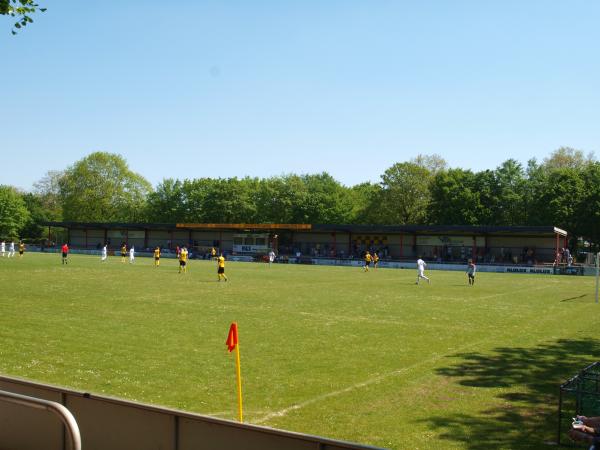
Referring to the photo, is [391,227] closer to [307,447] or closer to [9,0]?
[9,0]

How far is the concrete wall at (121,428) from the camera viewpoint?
16.6ft

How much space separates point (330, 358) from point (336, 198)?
87.4 m

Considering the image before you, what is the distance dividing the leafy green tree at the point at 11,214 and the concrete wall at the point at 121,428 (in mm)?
111095

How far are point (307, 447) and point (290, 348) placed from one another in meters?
9.34

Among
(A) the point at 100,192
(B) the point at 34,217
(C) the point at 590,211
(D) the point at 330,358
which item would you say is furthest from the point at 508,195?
(B) the point at 34,217

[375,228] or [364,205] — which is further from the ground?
[364,205]

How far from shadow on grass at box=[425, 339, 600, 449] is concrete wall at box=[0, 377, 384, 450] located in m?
3.87

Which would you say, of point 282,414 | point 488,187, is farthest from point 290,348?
point 488,187

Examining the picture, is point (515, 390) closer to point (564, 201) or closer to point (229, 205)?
point (564, 201)

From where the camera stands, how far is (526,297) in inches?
1143

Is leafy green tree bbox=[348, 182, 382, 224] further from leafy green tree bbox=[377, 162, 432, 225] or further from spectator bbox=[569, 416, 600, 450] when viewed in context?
spectator bbox=[569, 416, 600, 450]

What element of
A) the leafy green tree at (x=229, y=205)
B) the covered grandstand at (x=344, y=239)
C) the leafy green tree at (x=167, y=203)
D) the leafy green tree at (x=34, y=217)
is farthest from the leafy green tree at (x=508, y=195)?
→ the leafy green tree at (x=34, y=217)

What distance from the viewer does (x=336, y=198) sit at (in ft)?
328

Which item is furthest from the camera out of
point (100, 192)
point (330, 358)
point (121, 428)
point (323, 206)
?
point (100, 192)
